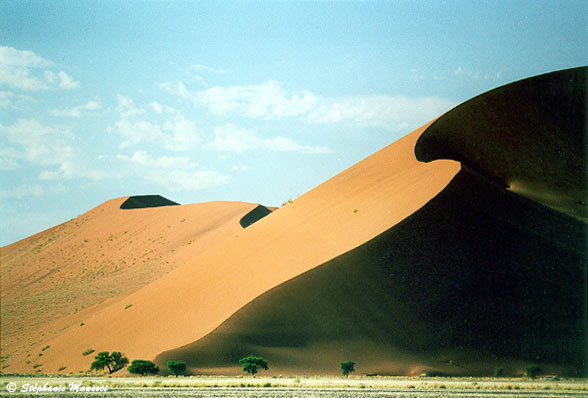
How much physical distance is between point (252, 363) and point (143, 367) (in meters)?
3.88

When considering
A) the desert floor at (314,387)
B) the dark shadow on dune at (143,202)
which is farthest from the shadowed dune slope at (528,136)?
the dark shadow on dune at (143,202)

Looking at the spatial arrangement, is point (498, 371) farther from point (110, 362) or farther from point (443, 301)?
point (110, 362)

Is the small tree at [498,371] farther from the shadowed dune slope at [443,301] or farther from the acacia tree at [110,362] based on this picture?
the acacia tree at [110,362]

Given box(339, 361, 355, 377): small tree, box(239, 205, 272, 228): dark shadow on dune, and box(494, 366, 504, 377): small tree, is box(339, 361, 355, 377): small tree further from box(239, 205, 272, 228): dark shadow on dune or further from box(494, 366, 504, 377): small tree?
box(239, 205, 272, 228): dark shadow on dune

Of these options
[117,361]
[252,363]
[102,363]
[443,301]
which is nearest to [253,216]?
[117,361]

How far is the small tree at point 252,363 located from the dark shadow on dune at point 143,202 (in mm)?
62078

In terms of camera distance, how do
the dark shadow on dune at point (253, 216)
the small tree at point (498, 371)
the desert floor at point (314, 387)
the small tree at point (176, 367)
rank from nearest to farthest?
the desert floor at point (314, 387) < the small tree at point (176, 367) < the small tree at point (498, 371) < the dark shadow on dune at point (253, 216)

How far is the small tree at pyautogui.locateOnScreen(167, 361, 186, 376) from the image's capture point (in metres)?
20.9

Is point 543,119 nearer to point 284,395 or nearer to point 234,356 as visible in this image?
point 234,356

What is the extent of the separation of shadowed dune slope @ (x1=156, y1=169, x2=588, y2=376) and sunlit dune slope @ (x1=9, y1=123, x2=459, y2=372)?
85cm

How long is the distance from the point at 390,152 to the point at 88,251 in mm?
41688

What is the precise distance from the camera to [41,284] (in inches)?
2226

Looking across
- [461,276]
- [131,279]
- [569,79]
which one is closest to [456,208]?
[461,276]

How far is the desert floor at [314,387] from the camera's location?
53.1ft
